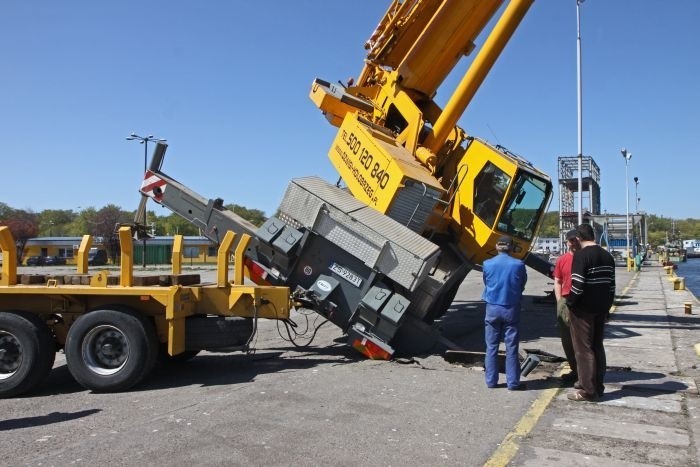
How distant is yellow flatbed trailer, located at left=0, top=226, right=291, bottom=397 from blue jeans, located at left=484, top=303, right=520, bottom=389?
278cm

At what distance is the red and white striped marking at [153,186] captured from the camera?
977cm

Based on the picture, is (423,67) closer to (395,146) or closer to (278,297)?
(395,146)

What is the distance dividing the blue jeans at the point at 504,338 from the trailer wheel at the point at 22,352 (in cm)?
514

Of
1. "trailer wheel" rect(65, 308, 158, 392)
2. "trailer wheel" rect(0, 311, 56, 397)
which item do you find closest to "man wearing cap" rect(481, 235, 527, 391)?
"trailer wheel" rect(65, 308, 158, 392)

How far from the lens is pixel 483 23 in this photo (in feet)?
34.6

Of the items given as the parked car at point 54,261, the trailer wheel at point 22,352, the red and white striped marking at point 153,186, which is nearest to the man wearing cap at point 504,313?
the trailer wheel at point 22,352

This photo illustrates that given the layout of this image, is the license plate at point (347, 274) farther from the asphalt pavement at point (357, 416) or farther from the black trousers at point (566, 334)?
the black trousers at point (566, 334)

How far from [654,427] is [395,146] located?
6176 mm

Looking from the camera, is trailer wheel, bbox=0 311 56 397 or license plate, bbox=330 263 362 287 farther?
license plate, bbox=330 263 362 287

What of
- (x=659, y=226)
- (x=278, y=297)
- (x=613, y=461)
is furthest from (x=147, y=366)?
(x=659, y=226)

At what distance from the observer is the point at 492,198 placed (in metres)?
9.51

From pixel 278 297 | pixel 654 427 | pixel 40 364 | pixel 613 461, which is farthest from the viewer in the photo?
pixel 278 297

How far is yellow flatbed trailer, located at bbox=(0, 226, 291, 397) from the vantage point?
6703 millimetres

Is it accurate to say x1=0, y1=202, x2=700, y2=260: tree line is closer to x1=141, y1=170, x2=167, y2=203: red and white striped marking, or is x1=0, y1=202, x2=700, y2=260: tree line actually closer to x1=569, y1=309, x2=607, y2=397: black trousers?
x1=141, y1=170, x2=167, y2=203: red and white striped marking
